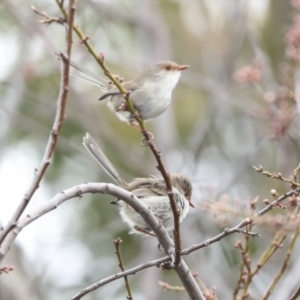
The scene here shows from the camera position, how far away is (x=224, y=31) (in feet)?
31.3

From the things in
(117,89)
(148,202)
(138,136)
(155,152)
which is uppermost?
(138,136)

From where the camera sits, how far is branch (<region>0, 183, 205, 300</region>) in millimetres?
1848

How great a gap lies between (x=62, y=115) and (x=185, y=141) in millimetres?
8132

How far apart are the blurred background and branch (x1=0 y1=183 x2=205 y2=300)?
82.4 inches

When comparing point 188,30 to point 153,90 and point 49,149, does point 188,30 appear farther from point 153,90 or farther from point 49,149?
point 49,149

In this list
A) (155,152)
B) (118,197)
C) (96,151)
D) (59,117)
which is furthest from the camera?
(96,151)

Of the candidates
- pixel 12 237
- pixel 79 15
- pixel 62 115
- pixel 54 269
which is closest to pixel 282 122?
pixel 62 115

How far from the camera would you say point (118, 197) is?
243 cm

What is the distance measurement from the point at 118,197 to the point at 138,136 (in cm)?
770

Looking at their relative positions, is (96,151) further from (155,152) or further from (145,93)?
(155,152)

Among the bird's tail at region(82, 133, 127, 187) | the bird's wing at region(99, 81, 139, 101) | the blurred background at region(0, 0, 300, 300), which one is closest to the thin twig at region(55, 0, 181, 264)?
the bird's tail at region(82, 133, 127, 187)

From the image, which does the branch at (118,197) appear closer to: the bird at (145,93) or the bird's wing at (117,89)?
the bird at (145,93)

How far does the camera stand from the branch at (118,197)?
1.85m

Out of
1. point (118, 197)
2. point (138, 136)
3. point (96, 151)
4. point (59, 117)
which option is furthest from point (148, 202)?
point (138, 136)
